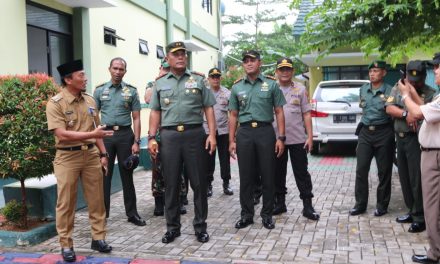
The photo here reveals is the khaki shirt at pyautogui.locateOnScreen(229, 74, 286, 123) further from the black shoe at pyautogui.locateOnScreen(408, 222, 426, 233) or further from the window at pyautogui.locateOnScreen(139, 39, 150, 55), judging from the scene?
the window at pyautogui.locateOnScreen(139, 39, 150, 55)

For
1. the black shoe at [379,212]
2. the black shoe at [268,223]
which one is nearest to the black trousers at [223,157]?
the black shoe at [268,223]

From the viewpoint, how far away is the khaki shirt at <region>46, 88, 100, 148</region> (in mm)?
4426

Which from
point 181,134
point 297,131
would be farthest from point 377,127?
point 181,134

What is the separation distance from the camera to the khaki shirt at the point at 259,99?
542cm

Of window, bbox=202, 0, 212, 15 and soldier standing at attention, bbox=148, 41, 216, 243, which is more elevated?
window, bbox=202, 0, 212, 15

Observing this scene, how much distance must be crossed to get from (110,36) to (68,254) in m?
6.70

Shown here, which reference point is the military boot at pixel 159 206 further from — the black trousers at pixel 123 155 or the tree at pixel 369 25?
the tree at pixel 369 25

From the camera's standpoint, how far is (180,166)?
5145 mm

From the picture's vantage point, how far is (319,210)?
630 cm

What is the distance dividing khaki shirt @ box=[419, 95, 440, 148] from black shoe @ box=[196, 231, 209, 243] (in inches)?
91.9

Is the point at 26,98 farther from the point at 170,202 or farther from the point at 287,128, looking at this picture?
the point at 287,128

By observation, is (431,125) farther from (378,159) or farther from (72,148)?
(72,148)

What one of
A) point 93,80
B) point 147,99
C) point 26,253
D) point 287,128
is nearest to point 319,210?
point 287,128

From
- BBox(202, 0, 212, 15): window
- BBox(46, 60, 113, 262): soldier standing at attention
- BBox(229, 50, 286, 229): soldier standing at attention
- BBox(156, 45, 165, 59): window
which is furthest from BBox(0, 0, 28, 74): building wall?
BBox(202, 0, 212, 15): window
